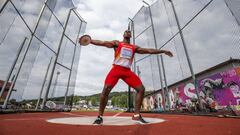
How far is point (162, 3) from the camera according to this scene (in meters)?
6.97

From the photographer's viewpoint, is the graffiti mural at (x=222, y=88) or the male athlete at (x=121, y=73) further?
the graffiti mural at (x=222, y=88)

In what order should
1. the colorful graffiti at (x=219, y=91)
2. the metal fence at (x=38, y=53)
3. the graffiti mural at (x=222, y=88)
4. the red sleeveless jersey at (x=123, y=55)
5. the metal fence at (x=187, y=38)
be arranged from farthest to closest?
the graffiti mural at (x=222, y=88)
the colorful graffiti at (x=219, y=91)
the metal fence at (x=38, y=53)
the metal fence at (x=187, y=38)
the red sleeveless jersey at (x=123, y=55)

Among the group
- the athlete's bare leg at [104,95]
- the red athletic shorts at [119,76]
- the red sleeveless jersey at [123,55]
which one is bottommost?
the athlete's bare leg at [104,95]

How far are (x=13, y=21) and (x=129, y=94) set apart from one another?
6.12 meters

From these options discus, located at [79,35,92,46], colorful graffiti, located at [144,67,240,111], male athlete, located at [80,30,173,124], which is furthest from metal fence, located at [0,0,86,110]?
colorful graffiti, located at [144,67,240,111]

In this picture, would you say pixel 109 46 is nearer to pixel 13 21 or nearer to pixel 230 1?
pixel 230 1

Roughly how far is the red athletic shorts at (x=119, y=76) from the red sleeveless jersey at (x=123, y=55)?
0.24 ft

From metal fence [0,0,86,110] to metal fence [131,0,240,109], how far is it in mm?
3722

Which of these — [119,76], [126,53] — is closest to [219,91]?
[126,53]

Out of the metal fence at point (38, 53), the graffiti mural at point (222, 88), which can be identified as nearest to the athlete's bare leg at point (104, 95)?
the metal fence at point (38, 53)

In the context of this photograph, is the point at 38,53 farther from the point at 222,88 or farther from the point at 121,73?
the point at 222,88

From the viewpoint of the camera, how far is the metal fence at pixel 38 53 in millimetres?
4617

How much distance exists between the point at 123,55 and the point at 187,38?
3.06 meters

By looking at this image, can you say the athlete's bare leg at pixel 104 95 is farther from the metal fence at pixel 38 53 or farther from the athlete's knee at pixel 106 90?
the metal fence at pixel 38 53
